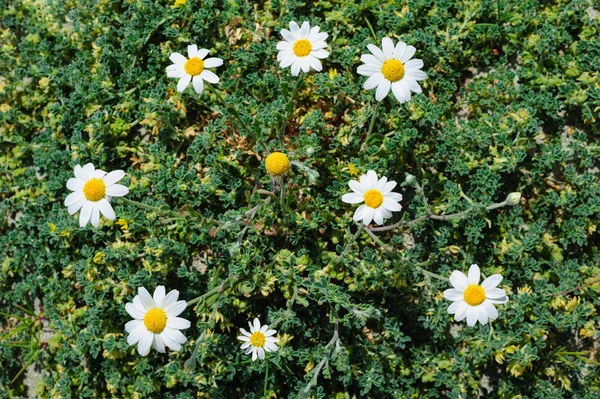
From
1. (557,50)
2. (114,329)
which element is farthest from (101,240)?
(557,50)

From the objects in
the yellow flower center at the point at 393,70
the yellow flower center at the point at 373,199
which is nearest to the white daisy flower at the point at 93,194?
the yellow flower center at the point at 373,199

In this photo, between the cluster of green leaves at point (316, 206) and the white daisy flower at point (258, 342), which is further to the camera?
the cluster of green leaves at point (316, 206)

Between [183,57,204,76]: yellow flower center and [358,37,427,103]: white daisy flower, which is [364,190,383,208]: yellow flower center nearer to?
[358,37,427,103]: white daisy flower

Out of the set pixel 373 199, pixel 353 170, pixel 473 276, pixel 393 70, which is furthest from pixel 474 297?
pixel 393 70

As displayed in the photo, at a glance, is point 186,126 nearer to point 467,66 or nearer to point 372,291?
point 372,291

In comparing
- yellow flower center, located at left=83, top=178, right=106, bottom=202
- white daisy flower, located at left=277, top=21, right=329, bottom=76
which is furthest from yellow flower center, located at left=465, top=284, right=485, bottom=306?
yellow flower center, located at left=83, top=178, right=106, bottom=202

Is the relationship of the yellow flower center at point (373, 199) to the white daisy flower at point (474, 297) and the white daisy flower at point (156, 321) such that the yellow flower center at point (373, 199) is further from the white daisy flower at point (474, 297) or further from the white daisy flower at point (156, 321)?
the white daisy flower at point (156, 321)

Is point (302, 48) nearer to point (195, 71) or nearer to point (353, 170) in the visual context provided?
point (195, 71)
